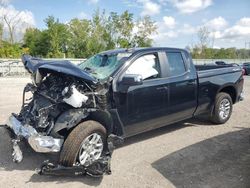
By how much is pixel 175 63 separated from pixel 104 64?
1442mm

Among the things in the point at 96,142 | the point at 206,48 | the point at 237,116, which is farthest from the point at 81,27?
the point at 96,142

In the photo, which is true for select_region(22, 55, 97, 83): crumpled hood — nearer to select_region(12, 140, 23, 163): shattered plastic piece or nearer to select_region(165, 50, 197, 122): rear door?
select_region(12, 140, 23, 163): shattered plastic piece

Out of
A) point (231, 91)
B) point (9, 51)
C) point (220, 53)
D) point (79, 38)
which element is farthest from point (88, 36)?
point (231, 91)

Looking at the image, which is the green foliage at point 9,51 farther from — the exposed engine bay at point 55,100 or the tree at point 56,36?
the exposed engine bay at point 55,100

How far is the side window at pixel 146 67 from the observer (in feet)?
16.9

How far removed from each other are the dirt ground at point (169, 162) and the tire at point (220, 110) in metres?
0.29

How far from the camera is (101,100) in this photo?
4547mm

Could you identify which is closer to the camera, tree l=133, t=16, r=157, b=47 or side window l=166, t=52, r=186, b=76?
side window l=166, t=52, r=186, b=76

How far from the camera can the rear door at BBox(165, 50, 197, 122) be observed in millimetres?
5648

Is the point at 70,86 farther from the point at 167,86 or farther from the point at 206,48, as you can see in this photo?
the point at 206,48

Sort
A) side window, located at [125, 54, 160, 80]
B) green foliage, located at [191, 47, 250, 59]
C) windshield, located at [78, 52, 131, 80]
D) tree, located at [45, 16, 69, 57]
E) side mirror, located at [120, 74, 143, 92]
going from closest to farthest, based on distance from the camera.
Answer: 1. side mirror, located at [120, 74, 143, 92]
2. windshield, located at [78, 52, 131, 80]
3. side window, located at [125, 54, 160, 80]
4. tree, located at [45, 16, 69, 57]
5. green foliage, located at [191, 47, 250, 59]

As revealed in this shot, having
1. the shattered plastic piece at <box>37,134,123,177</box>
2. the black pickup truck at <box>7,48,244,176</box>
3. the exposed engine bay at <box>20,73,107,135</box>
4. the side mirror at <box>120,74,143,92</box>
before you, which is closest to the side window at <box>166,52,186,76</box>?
the black pickup truck at <box>7,48,244,176</box>

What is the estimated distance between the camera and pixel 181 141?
580cm

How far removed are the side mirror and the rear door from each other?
44.7 inches
